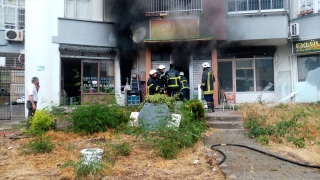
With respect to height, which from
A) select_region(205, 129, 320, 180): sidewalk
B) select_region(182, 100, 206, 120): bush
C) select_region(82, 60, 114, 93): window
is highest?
select_region(82, 60, 114, 93): window

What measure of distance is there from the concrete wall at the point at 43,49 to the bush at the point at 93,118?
17.8 feet

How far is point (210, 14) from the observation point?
12.2 metres

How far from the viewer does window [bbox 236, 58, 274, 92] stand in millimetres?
14156

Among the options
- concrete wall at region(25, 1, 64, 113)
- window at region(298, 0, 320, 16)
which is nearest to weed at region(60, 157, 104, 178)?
concrete wall at region(25, 1, 64, 113)

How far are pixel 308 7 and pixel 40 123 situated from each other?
1211cm

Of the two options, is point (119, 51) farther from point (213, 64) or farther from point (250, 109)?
point (250, 109)

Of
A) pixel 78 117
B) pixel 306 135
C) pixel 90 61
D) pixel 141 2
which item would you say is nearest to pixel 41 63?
pixel 90 61

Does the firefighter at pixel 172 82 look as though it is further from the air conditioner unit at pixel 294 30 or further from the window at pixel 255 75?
the air conditioner unit at pixel 294 30

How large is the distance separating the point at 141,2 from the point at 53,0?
389cm

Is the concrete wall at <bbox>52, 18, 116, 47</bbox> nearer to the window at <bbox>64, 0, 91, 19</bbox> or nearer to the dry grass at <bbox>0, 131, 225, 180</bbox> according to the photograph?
the window at <bbox>64, 0, 91, 19</bbox>

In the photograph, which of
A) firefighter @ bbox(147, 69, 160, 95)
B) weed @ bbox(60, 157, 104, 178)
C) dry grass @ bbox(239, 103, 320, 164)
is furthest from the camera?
firefighter @ bbox(147, 69, 160, 95)

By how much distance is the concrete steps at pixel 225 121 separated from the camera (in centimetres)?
852

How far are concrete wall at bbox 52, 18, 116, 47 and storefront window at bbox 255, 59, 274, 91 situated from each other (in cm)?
716

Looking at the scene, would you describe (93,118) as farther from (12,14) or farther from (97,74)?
(12,14)
